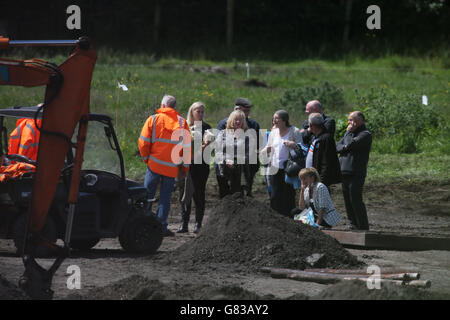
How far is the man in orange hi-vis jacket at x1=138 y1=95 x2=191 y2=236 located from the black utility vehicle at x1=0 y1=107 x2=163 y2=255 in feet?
3.25

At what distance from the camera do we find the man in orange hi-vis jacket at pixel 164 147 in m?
12.0

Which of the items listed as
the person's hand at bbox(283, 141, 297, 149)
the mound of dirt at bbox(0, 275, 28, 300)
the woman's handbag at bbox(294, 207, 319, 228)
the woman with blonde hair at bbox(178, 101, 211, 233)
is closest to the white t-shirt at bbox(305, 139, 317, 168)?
the person's hand at bbox(283, 141, 297, 149)

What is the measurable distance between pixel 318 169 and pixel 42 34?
3327 centimetres

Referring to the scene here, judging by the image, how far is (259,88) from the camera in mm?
28875

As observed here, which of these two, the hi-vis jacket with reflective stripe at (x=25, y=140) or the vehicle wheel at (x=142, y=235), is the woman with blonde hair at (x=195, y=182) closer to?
the vehicle wheel at (x=142, y=235)

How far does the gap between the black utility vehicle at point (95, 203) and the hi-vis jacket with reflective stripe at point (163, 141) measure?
1015mm

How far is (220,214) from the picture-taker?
427 inches

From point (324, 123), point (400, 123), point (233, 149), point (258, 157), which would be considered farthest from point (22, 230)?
point (400, 123)

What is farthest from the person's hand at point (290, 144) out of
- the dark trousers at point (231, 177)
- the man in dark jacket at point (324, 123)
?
the dark trousers at point (231, 177)

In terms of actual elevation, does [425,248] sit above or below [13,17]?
below

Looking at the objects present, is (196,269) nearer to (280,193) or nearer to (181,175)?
(181,175)
